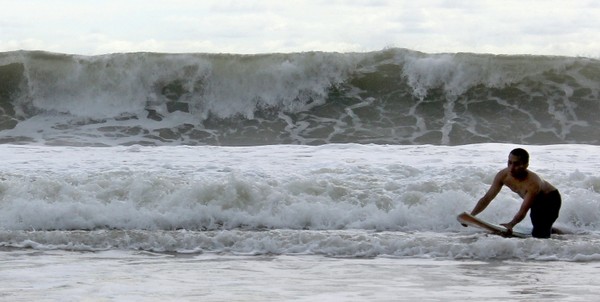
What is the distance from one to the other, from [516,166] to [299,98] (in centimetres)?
1027

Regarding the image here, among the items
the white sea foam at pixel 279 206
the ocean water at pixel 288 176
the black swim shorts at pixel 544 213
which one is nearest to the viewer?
the ocean water at pixel 288 176

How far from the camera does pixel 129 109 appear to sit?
754 inches

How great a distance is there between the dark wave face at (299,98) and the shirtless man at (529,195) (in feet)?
26.2

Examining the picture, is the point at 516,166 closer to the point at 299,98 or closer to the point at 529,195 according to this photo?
the point at 529,195

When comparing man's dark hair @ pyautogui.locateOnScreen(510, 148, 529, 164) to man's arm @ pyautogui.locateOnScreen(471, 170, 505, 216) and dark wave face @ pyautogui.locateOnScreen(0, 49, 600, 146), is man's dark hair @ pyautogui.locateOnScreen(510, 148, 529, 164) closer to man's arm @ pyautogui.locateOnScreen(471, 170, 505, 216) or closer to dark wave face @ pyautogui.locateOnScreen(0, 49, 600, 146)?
man's arm @ pyautogui.locateOnScreen(471, 170, 505, 216)

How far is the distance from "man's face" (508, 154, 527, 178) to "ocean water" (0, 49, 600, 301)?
0.61m

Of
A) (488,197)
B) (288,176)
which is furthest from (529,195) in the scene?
(288,176)

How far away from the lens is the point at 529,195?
9555 mm

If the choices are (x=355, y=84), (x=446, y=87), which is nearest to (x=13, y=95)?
(x=355, y=84)

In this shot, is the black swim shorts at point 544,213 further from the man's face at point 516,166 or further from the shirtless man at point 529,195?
the man's face at point 516,166

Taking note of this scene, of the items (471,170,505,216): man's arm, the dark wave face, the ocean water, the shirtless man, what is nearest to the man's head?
the shirtless man

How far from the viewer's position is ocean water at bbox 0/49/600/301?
7.63 metres

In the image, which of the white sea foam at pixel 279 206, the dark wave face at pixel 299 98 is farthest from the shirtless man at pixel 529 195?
the dark wave face at pixel 299 98

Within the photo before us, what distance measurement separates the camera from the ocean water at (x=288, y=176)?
763cm
